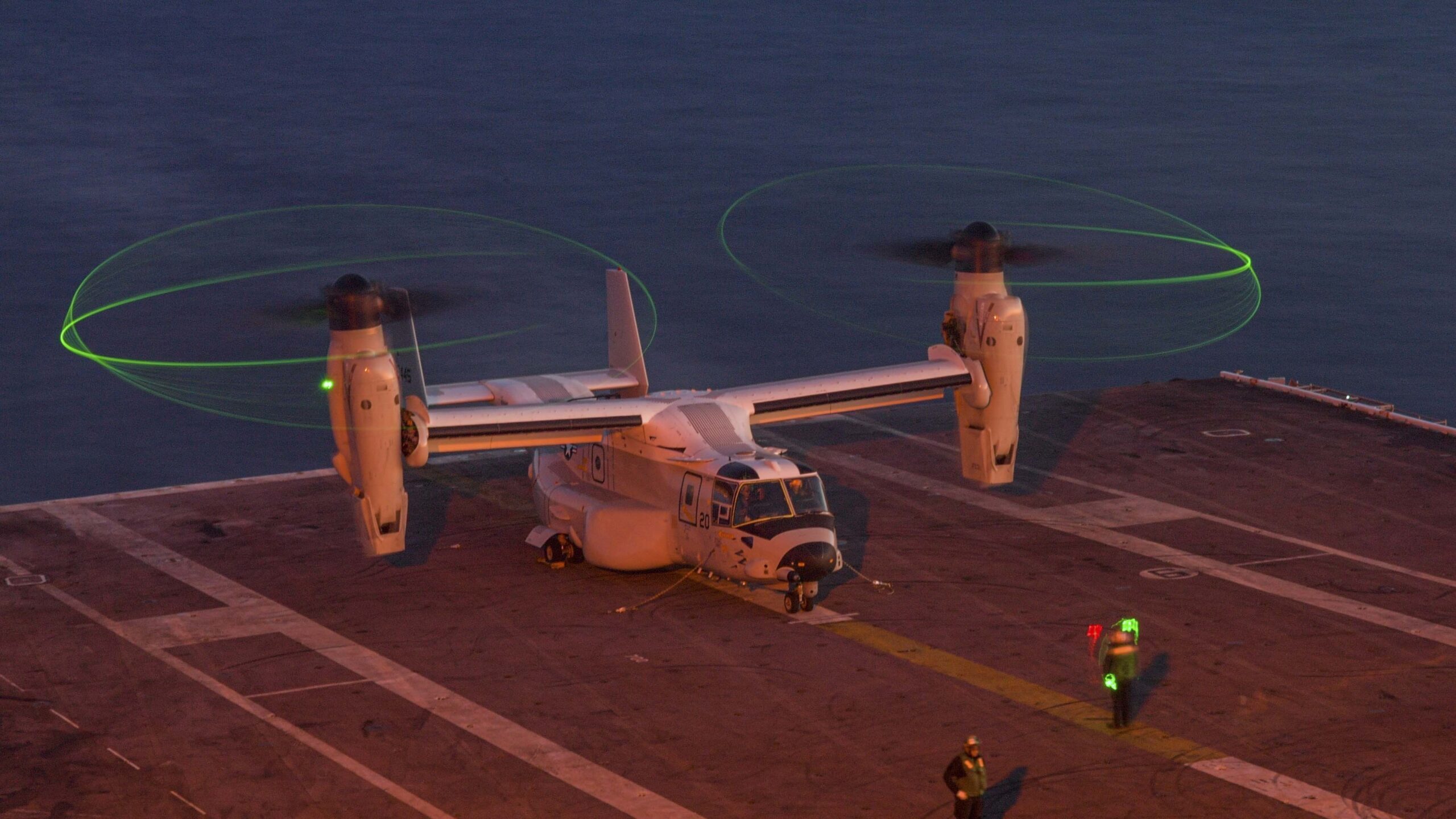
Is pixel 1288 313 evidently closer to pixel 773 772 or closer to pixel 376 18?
pixel 773 772

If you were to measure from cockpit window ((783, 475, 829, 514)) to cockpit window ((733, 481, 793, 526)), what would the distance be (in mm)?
228

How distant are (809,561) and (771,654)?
2203mm

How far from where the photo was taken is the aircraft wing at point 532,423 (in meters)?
37.3

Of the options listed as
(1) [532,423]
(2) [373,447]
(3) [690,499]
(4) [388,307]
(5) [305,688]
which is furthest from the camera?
Result: (1) [532,423]

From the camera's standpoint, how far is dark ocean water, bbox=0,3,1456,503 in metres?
77.4

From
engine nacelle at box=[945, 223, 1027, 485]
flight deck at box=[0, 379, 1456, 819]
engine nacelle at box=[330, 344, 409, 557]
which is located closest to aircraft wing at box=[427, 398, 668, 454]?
engine nacelle at box=[330, 344, 409, 557]

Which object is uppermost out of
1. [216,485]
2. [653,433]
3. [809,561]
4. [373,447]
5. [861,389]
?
[373,447]

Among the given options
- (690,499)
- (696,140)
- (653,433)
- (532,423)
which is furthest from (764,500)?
(696,140)

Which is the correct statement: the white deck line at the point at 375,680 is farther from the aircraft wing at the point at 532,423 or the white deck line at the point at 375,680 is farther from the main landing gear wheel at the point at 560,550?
the main landing gear wheel at the point at 560,550

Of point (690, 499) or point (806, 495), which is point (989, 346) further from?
point (690, 499)

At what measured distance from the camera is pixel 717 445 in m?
38.5

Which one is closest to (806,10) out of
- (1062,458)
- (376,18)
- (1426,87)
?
(376,18)

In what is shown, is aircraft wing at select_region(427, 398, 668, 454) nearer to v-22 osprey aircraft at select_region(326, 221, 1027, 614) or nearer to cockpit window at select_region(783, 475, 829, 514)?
v-22 osprey aircraft at select_region(326, 221, 1027, 614)

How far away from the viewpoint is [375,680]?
33625mm
